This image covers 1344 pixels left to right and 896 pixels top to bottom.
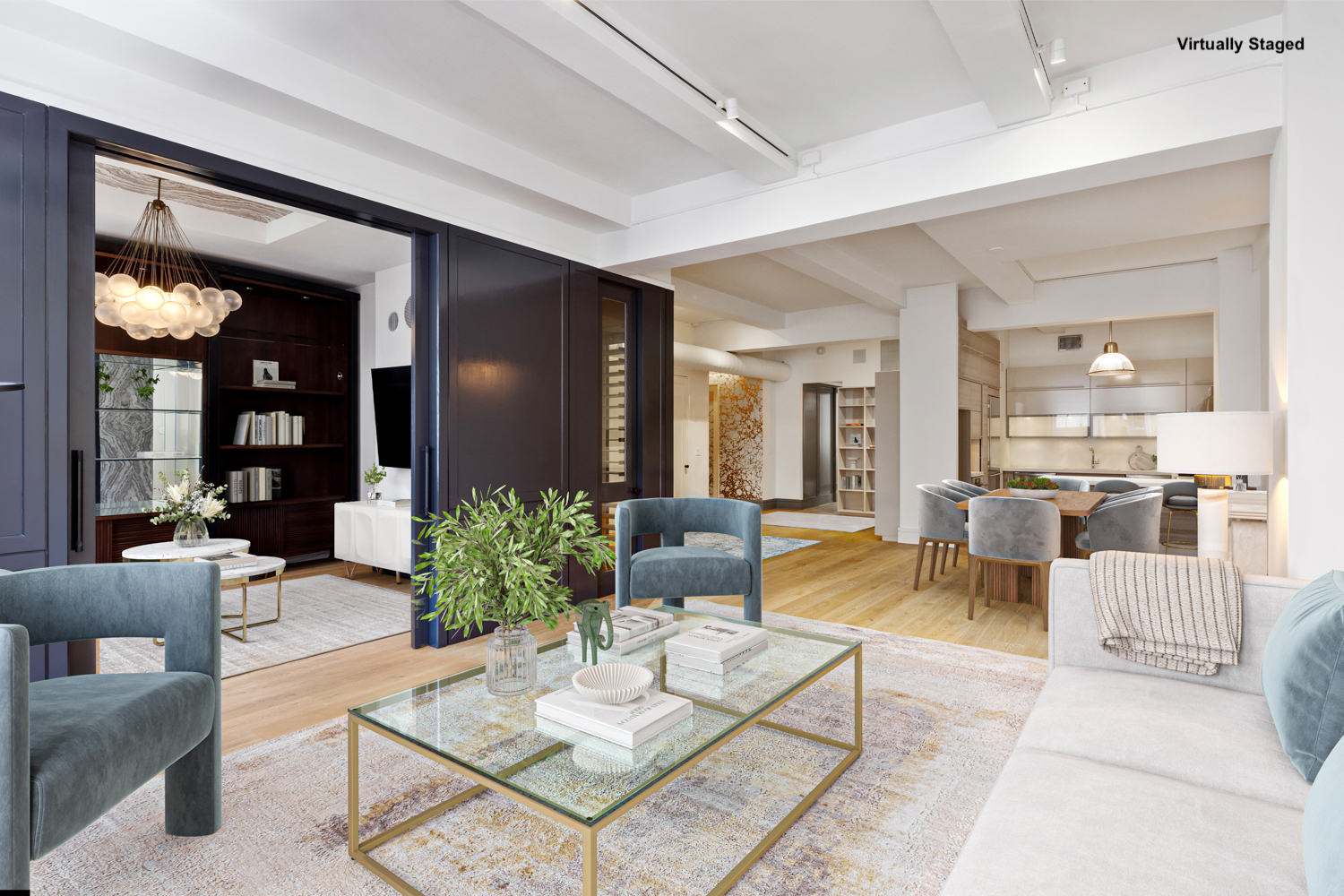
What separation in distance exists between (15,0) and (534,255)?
247cm

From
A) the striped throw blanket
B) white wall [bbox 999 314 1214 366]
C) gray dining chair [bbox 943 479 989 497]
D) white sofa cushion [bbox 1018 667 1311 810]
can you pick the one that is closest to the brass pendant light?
white sofa cushion [bbox 1018 667 1311 810]

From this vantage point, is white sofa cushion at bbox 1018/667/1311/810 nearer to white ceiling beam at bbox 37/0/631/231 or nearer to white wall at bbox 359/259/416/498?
white ceiling beam at bbox 37/0/631/231

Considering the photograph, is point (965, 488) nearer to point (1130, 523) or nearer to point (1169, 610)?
point (1130, 523)

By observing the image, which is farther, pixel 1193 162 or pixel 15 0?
pixel 1193 162

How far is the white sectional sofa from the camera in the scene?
1.14 m

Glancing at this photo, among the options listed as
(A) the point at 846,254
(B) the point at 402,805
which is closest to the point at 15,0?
(B) the point at 402,805

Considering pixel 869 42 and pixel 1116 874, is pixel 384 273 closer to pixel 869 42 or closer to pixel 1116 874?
pixel 869 42

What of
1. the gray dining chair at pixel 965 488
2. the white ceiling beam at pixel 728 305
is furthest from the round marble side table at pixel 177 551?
the gray dining chair at pixel 965 488

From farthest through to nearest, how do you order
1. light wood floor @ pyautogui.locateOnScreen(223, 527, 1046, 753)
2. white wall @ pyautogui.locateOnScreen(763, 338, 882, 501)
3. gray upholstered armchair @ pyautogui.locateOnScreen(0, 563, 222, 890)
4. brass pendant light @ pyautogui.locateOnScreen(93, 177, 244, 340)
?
1. white wall @ pyautogui.locateOnScreen(763, 338, 882, 501)
2. brass pendant light @ pyautogui.locateOnScreen(93, 177, 244, 340)
3. light wood floor @ pyautogui.locateOnScreen(223, 527, 1046, 753)
4. gray upholstered armchair @ pyautogui.locateOnScreen(0, 563, 222, 890)

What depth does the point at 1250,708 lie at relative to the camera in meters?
1.79

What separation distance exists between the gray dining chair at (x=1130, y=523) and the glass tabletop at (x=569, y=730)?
10.2 feet

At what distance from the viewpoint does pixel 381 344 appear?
6.14 metres

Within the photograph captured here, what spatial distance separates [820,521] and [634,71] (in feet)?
24.1

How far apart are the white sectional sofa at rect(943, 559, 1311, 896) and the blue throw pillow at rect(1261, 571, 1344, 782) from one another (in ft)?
0.21
